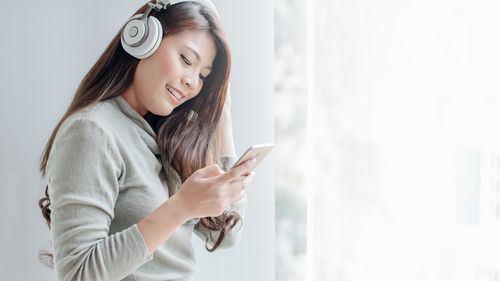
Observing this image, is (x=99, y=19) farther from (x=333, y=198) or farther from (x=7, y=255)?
(x=333, y=198)

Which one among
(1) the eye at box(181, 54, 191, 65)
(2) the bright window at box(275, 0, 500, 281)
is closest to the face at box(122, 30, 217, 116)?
(1) the eye at box(181, 54, 191, 65)

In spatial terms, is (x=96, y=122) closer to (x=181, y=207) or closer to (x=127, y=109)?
(x=127, y=109)

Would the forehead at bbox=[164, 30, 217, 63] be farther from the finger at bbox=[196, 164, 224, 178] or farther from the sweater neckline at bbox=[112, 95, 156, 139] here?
the finger at bbox=[196, 164, 224, 178]

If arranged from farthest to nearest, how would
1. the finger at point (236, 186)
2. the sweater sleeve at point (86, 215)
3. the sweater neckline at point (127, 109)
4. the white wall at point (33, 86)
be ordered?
1. the white wall at point (33, 86)
2. the sweater neckline at point (127, 109)
3. the finger at point (236, 186)
4. the sweater sleeve at point (86, 215)

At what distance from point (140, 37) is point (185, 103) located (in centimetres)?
27

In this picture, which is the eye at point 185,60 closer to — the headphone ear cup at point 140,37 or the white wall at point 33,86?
the headphone ear cup at point 140,37

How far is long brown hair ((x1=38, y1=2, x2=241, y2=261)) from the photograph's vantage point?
3.21 feet

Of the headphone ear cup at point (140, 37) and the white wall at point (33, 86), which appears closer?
the headphone ear cup at point (140, 37)

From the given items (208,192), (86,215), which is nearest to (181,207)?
(208,192)

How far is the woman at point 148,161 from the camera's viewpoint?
0.78 metres

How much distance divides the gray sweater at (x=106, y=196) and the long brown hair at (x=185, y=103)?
0.19ft

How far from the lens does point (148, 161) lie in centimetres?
95

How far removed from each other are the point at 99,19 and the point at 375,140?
0.82 metres

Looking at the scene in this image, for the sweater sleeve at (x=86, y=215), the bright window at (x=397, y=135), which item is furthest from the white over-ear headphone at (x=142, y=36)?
the bright window at (x=397, y=135)
